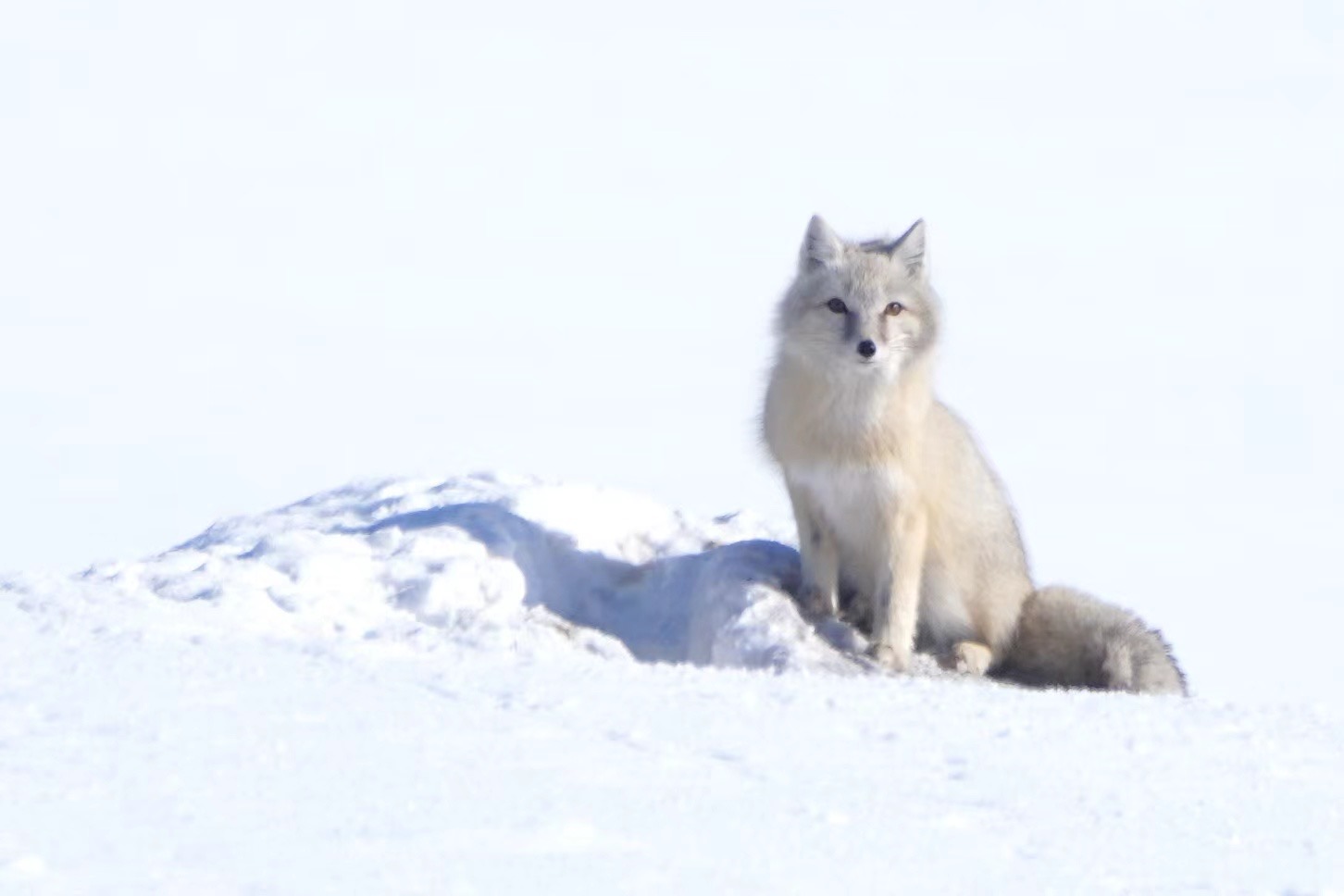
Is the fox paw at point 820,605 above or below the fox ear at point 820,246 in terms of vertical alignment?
below

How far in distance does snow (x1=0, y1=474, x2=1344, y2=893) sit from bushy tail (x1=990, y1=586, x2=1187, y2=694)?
1.97 metres

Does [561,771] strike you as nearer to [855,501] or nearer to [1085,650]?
[855,501]

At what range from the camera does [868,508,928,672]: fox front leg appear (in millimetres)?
9250

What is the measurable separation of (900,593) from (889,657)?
31cm


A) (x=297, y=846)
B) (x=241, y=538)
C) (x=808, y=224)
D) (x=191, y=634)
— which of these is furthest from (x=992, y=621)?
(x=297, y=846)

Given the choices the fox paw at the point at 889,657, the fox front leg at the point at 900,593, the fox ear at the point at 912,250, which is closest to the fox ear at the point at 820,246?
the fox ear at the point at 912,250

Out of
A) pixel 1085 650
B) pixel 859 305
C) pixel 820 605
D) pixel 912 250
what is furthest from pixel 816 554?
pixel 912 250

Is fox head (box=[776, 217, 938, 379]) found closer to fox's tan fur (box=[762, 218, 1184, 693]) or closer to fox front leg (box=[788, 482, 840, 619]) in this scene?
fox's tan fur (box=[762, 218, 1184, 693])

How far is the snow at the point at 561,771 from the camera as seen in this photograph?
4.46 m

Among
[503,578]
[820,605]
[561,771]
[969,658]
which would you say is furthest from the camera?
[969,658]

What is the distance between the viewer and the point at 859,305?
9.34m

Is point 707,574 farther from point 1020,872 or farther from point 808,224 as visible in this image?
point 1020,872

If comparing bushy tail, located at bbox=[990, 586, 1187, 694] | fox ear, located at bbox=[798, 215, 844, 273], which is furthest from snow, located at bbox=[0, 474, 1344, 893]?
fox ear, located at bbox=[798, 215, 844, 273]

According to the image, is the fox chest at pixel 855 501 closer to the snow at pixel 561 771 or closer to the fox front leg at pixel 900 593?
the fox front leg at pixel 900 593
